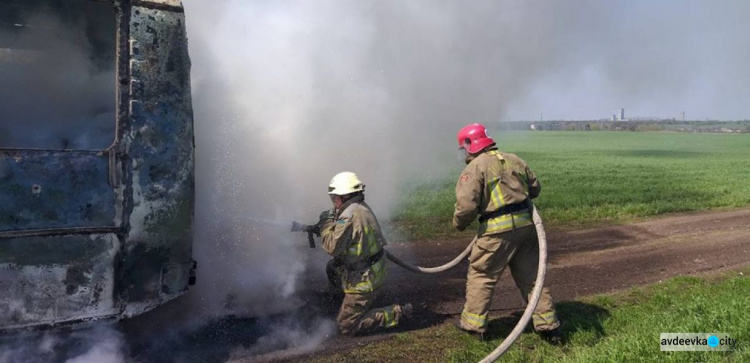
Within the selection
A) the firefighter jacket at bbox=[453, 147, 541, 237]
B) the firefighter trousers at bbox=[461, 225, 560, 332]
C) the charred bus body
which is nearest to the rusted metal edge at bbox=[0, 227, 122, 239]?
the charred bus body

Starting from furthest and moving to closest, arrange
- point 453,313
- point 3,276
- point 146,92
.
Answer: point 453,313 → point 146,92 → point 3,276

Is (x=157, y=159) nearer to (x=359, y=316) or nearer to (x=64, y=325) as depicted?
(x=64, y=325)

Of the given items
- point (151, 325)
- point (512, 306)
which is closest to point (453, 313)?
point (512, 306)

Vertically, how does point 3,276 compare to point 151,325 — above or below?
above

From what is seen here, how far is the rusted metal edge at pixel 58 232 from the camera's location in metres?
3.16

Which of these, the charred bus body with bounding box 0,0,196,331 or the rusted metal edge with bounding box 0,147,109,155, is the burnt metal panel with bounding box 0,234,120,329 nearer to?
the charred bus body with bounding box 0,0,196,331

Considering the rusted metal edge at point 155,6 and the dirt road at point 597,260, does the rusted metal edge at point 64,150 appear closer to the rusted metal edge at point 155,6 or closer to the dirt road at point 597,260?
the rusted metal edge at point 155,6

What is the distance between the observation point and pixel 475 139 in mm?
4500

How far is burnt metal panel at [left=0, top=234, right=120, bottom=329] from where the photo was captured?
3.21 meters

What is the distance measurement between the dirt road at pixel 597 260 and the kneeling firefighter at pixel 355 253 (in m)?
0.16

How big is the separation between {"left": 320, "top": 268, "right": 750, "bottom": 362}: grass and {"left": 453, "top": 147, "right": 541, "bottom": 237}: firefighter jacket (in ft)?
3.03

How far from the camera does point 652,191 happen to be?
13.1 meters

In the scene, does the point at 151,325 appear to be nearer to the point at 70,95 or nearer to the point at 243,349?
the point at 243,349

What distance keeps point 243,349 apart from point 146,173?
1.50 metres
